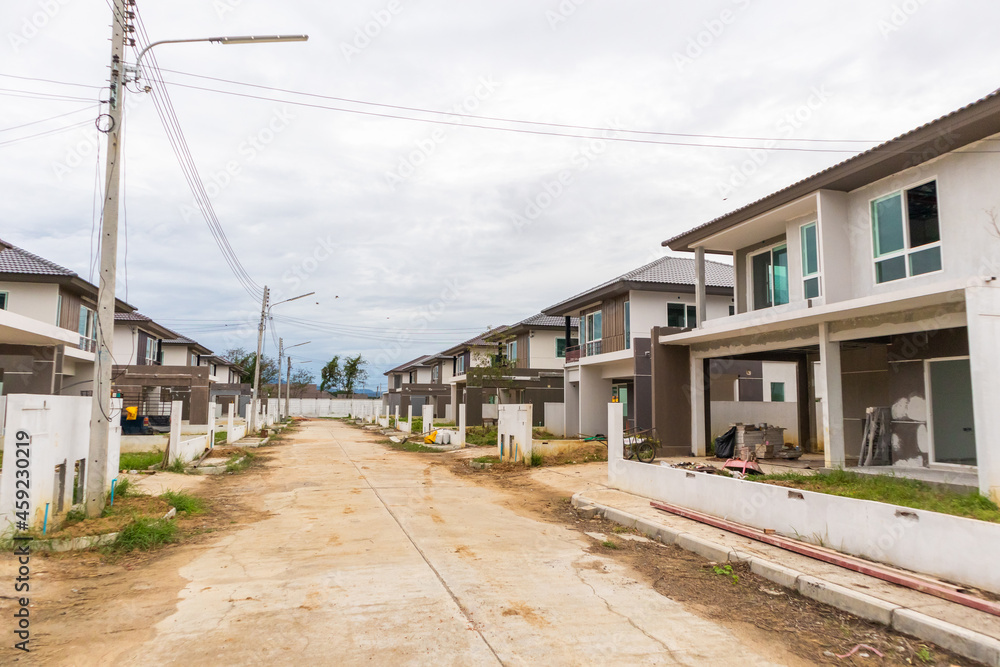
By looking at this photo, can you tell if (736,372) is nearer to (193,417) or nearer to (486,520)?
(486,520)

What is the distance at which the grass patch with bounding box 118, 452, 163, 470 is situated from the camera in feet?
53.6

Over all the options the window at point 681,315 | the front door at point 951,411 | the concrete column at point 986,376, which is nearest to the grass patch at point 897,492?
the concrete column at point 986,376

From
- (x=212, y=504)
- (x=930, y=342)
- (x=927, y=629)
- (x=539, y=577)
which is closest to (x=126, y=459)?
(x=212, y=504)

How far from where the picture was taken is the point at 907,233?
12.7 meters

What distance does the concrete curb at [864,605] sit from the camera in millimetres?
4777

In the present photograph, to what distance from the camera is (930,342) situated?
13445 mm

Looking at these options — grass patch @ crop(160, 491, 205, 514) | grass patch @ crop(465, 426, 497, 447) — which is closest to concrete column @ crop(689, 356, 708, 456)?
grass patch @ crop(465, 426, 497, 447)

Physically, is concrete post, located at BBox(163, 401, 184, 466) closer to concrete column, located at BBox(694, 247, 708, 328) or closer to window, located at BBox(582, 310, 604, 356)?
concrete column, located at BBox(694, 247, 708, 328)

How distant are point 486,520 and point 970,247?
32.3 feet

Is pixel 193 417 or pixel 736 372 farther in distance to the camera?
pixel 193 417

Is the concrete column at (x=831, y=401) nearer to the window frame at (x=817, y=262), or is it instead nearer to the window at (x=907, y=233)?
the window frame at (x=817, y=262)

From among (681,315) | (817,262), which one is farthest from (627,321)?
(817,262)

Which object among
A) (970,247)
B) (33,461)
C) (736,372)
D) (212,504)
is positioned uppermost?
(970,247)

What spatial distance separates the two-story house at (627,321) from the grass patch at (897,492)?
8.50m
